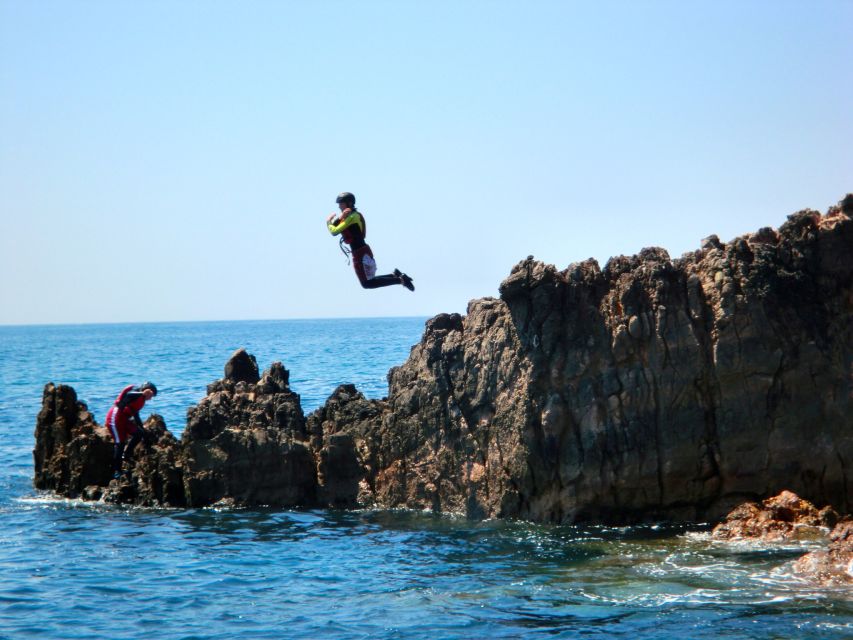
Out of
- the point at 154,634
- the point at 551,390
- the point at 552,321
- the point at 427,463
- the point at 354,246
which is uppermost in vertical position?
the point at 354,246

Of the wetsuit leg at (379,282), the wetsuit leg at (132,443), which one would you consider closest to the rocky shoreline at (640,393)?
the wetsuit leg at (379,282)

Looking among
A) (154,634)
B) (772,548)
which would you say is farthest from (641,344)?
(154,634)

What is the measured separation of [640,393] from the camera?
68.2ft

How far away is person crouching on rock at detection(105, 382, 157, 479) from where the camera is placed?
25.0 metres

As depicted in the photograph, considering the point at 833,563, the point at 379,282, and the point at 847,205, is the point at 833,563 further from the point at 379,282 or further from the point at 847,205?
the point at 379,282

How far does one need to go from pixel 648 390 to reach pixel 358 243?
6378 millimetres

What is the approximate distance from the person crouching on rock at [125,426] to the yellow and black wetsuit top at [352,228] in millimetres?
7555

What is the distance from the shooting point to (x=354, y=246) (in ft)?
69.1

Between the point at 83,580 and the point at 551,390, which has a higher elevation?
the point at 551,390

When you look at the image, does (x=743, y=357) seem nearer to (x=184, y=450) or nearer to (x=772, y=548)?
(x=772, y=548)

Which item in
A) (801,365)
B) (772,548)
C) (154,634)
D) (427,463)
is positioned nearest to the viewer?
(154,634)

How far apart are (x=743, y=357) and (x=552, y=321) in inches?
148

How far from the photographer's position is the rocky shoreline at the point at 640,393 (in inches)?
798

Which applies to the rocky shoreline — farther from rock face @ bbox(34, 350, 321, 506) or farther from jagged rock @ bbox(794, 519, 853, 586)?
jagged rock @ bbox(794, 519, 853, 586)
